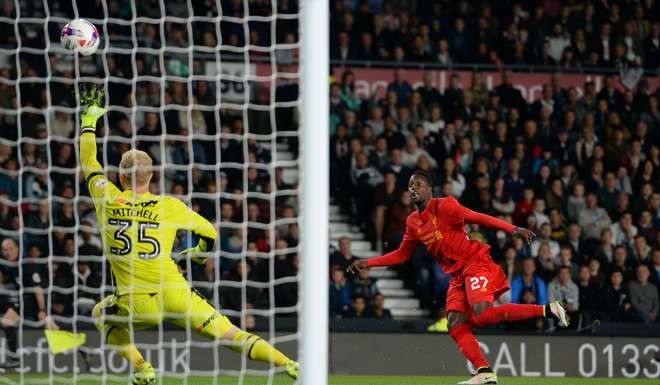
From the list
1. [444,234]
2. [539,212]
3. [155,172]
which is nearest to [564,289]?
[539,212]

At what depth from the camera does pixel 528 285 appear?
15180mm

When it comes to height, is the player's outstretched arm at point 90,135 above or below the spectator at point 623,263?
above

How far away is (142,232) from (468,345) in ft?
9.38

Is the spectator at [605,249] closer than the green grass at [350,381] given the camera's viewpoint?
No

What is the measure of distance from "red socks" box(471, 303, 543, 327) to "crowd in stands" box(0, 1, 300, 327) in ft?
10.6

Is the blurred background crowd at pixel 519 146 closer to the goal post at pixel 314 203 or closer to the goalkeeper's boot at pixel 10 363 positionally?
the goalkeeper's boot at pixel 10 363

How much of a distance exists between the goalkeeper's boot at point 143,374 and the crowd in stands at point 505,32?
9.43 metres

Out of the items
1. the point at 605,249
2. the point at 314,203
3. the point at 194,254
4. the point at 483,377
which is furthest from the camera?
the point at 605,249

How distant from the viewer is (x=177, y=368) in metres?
13.8

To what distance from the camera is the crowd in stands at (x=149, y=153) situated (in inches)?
534

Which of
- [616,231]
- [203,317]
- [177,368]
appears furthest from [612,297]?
[203,317]

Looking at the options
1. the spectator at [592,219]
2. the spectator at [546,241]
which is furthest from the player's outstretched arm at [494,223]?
the spectator at [592,219]

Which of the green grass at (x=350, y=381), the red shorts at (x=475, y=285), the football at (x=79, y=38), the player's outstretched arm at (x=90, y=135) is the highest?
the football at (x=79, y=38)

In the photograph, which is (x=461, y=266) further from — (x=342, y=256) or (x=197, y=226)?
(x=342, y=256)
